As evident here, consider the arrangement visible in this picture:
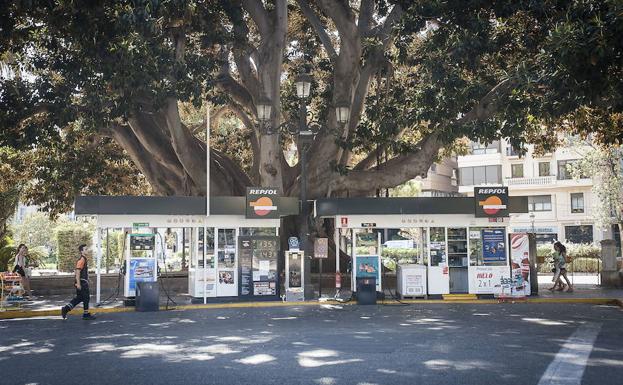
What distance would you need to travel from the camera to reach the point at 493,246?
64.3 feet

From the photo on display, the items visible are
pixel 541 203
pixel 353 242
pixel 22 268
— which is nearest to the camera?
pixel 353 242

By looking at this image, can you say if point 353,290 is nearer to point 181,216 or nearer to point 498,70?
point 181,216

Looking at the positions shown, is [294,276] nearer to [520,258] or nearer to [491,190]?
[491,190]

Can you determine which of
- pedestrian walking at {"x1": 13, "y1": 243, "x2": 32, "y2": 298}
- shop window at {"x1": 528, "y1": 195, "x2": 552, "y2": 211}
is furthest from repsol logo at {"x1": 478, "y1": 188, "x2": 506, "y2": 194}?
shop window at {"x1": 528, "y1": 195, "x2": 552, "y2": 211}

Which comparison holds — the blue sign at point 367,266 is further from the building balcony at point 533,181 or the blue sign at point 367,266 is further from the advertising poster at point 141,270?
the building balcony at point 533,181

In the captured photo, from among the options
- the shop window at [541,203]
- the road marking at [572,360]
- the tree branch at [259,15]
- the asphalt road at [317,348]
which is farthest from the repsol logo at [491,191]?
the shop window at [541,203]

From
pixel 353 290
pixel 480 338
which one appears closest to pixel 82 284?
pixel 353 290

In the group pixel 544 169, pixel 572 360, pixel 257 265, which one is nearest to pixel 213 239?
pixel 257 265

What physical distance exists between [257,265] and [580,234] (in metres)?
41.4

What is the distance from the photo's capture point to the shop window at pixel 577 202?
175ft

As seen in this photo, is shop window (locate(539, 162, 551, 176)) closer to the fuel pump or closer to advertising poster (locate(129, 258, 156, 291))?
the fuel pump

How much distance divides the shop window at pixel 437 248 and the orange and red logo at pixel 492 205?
4.53 feet

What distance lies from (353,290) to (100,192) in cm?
1326

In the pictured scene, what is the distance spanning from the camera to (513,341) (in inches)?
439
